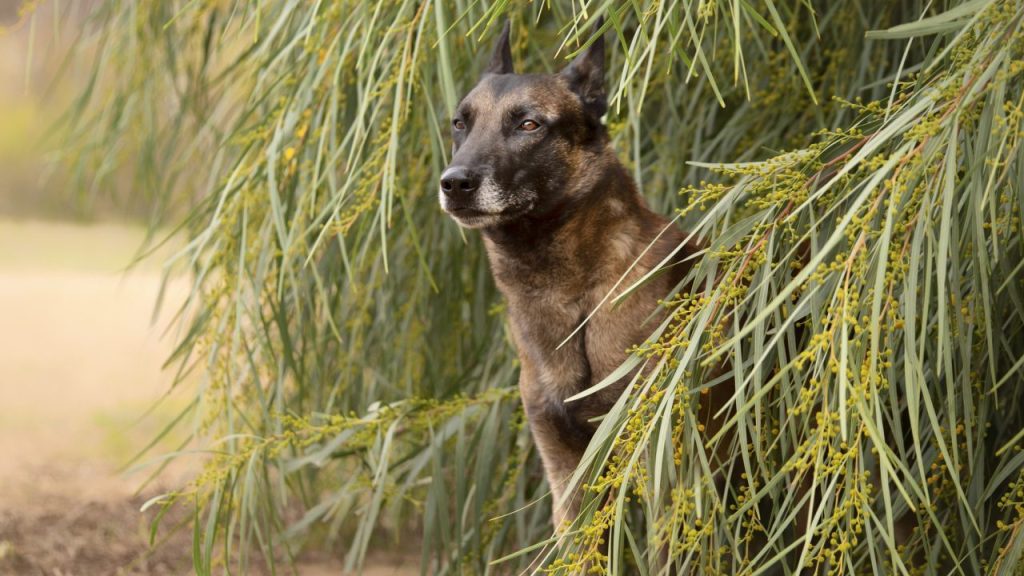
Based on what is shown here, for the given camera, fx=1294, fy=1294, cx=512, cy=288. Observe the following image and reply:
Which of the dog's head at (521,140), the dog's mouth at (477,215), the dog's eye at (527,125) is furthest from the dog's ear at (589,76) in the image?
the dog's mouth at (477,215)

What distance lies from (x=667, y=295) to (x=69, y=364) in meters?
8.16

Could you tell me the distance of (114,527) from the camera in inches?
175

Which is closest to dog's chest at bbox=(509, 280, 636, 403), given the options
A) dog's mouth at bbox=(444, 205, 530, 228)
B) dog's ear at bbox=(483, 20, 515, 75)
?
dog's mouth at bbox=(444, 205, 530, 228)

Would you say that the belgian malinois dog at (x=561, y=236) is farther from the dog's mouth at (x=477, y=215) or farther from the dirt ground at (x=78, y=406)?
the dirt ground at (x=78, y=406)

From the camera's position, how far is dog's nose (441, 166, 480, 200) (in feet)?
8.20

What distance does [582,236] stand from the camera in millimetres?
2658

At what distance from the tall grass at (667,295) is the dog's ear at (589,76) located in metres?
0.05

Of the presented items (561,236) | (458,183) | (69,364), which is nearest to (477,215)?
(458,183)

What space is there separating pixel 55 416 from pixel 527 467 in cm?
560

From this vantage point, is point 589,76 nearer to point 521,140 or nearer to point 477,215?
point 521,140

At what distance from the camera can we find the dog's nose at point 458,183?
250cm

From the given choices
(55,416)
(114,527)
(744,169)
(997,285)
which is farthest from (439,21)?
(55,416)

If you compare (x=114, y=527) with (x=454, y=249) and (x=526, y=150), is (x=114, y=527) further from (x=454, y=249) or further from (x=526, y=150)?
(x=526, y=150)

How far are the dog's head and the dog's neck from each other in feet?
0.12
